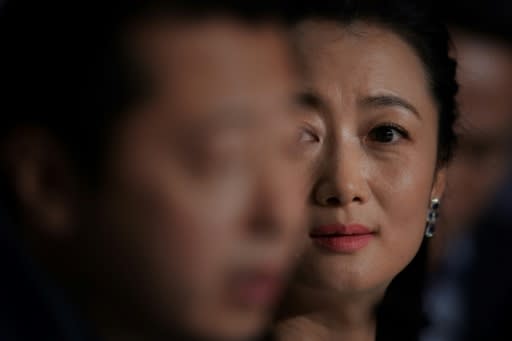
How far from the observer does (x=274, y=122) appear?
2.42ft

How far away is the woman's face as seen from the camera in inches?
44.4

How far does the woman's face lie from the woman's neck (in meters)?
0.03

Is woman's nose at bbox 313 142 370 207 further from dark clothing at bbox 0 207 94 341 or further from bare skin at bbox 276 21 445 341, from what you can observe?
dark clothing at bbox 0 207 94 341

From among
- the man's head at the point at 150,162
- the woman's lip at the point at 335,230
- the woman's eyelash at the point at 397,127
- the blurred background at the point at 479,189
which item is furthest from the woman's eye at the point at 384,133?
the blurred background at the point at 479,189

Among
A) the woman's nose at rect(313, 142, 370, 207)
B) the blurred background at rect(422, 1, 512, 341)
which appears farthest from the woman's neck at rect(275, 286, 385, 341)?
the blurred background at rect(422, 1, 512, 341)

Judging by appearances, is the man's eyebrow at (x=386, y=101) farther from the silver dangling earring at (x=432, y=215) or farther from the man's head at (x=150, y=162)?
the man's head at (x=150, y=162)

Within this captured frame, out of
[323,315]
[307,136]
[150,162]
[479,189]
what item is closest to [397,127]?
[307,136]

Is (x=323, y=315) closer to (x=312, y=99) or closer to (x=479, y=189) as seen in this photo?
(x=312, y=99)

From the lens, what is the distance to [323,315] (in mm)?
1192

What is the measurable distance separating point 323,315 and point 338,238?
0.12 meters

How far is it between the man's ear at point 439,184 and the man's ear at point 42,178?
679 mm

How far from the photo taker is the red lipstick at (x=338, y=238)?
1.12m

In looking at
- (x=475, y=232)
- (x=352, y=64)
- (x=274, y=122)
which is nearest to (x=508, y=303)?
(x=475, y=232)

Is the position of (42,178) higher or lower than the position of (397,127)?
lower
